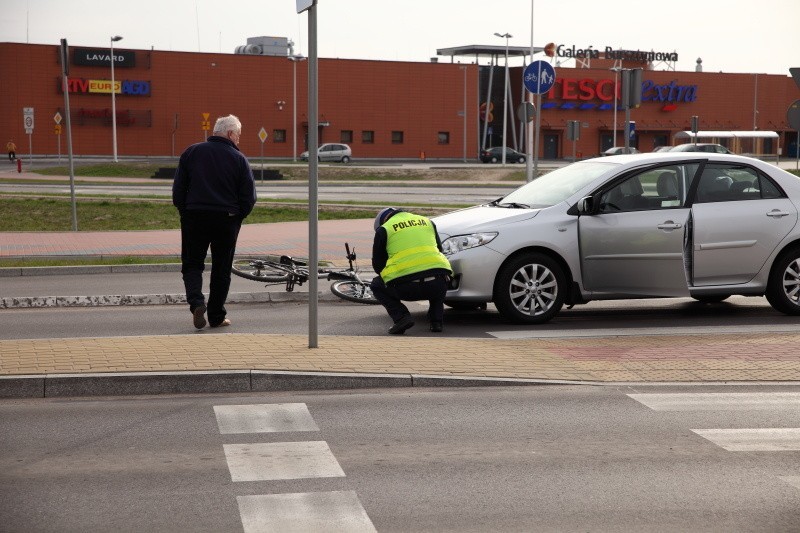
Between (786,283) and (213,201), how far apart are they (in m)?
5.61

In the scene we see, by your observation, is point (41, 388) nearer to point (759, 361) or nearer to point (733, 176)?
point (759, 361)

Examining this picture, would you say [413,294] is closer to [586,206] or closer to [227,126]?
[586,206]

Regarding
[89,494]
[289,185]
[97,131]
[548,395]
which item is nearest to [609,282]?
[548,395]

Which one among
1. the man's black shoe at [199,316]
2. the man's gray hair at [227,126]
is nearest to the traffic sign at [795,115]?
the man's gray hair at [227,126]

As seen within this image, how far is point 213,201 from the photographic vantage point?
10.2 m

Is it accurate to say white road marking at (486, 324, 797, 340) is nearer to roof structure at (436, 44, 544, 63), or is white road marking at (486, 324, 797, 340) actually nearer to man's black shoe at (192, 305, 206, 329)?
man's black shoe at (192, 305, 206, 329)

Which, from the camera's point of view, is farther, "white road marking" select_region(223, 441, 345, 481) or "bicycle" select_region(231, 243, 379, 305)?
"bicycle" select_region(231, 243, 379, 305)

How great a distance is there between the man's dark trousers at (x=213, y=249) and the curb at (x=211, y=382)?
266 centimetres

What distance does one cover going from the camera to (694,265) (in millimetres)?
10977

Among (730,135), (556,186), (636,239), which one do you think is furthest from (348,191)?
(730,135)

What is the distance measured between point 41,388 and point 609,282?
18.1ft

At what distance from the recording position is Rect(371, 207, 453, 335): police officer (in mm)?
10227

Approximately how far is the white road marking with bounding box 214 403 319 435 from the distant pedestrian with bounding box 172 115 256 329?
3.21m

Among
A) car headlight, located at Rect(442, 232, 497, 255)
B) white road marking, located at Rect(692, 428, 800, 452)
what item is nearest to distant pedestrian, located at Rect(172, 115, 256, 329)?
car headlight, located at Rect(442, 232, 497, 255)
